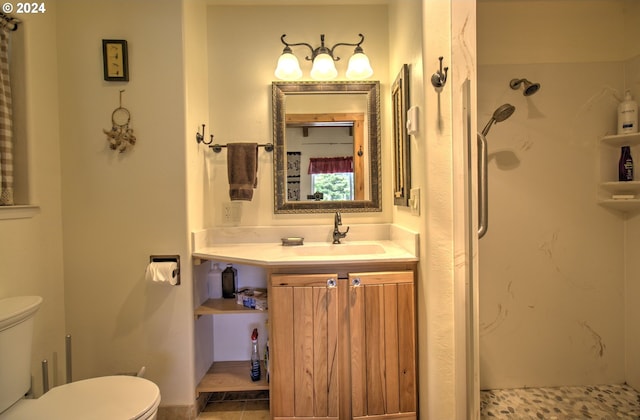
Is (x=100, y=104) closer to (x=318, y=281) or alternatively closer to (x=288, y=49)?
(x=288, y=49)

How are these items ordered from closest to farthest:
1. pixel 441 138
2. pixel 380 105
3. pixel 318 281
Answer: pixel 441 138
pixel 318 281
pixel 380 105

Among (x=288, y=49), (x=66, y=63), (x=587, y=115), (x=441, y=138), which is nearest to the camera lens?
(x=441, y=138)

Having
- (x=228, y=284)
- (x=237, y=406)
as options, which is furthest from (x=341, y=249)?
(x=237, y=406)

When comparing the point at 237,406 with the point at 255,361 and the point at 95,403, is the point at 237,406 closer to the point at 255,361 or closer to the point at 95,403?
the point at 255,361

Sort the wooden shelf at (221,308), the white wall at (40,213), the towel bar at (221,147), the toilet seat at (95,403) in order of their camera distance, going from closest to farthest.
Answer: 1. the toilet seat at (95,403)
2. the white wall at (40,213)
3. the wooden shelf at (221,308)
4. the towel bar at (221,147)

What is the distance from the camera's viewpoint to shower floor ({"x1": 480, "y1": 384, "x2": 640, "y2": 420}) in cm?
151

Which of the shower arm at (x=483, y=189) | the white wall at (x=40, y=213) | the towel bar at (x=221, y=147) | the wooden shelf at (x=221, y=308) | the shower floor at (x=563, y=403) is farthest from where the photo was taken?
the towel bar at (x=221, y=147)

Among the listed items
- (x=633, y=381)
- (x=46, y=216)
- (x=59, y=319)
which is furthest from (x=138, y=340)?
(x=633, y=381)

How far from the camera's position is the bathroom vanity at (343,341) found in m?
1.41

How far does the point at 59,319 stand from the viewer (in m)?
1.56

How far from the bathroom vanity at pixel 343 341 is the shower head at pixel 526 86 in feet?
3.81

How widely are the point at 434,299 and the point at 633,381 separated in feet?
4.89

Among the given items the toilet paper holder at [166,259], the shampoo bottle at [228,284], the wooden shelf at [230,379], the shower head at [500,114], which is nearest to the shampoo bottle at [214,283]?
the shampoo bottle at [228,284]

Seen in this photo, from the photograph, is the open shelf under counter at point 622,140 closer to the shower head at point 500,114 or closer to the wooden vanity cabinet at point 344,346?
the shower head at point 500,114
